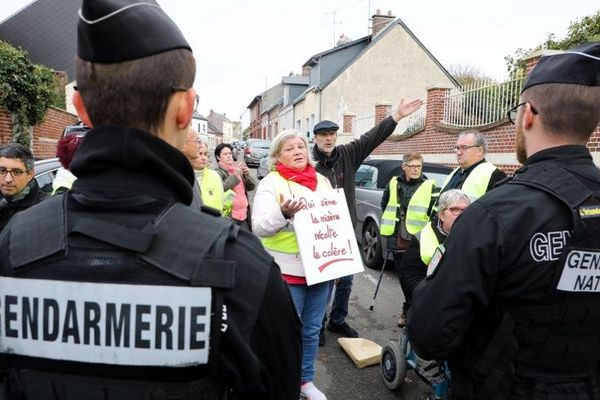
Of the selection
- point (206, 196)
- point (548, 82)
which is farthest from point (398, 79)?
point (548, 82)

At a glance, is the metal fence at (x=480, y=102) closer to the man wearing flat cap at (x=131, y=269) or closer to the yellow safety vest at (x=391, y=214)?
the yellow safety vest at (x=391, y=214)

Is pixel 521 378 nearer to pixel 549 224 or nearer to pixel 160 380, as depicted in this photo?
pixel 549 224

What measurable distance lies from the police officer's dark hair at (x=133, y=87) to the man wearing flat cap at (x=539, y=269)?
1081mm

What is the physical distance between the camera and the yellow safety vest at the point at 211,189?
4066 millimetres

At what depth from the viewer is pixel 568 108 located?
5.07 feet

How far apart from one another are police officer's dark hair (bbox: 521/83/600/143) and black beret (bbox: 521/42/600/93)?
2 centimetres

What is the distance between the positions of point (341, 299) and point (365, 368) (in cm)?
78

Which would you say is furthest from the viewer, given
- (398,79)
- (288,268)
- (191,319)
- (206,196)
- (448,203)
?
(398,79)

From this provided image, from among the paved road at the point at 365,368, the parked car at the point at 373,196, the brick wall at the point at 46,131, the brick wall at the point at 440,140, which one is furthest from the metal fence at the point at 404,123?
the brick wall at the point at 46,131

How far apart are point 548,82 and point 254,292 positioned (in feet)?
4.32

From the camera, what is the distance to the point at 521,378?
4.96 ft

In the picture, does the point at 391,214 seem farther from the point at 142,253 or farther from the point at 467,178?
the point at 142,253

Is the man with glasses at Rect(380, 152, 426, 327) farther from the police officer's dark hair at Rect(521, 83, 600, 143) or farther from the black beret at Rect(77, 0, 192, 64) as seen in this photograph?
the black beret at Rect(77, 0, 192, 64)

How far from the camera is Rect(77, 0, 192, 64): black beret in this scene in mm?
962
